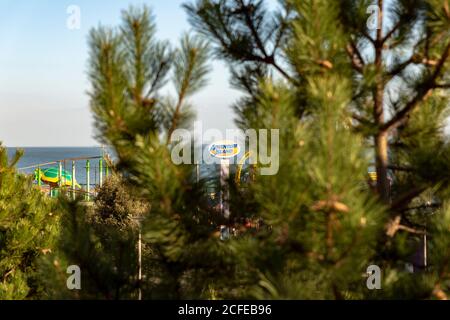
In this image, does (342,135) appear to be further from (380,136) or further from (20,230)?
(20,230)

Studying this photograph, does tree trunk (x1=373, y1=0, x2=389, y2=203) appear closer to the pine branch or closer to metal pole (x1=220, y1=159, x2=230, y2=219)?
the pine branch

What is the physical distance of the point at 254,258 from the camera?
281 centimetres

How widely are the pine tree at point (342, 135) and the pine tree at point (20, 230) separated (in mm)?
3128

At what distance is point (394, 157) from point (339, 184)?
144 cm

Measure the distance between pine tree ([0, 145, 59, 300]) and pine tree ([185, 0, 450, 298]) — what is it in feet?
10.3

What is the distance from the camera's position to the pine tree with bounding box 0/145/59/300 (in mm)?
5445

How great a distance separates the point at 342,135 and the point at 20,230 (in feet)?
13.2

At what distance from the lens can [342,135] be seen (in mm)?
2504

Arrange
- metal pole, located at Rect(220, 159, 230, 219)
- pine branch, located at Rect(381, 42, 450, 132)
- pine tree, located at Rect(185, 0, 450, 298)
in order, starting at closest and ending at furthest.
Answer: pine tree, located at Rect(185, 0, 450, 298) < pine branch, located at Rect(381, 42, 450, 132) < metal pole, located at Rect(220, 159, 230, 219)

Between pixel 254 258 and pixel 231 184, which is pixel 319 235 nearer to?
pixel 254 258

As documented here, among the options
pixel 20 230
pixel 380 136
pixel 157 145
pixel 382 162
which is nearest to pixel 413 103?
pixel 380 136

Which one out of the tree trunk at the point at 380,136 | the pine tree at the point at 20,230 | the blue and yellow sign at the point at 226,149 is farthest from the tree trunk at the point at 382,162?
the pine tree at the point at 20,230

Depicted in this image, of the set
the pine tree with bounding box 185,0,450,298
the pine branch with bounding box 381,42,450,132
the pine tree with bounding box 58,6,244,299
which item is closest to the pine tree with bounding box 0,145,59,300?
the pine tree with bounding box 58,6,244,299

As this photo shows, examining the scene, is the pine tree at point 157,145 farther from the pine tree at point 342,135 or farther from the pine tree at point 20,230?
the pine tree at point 20,230
